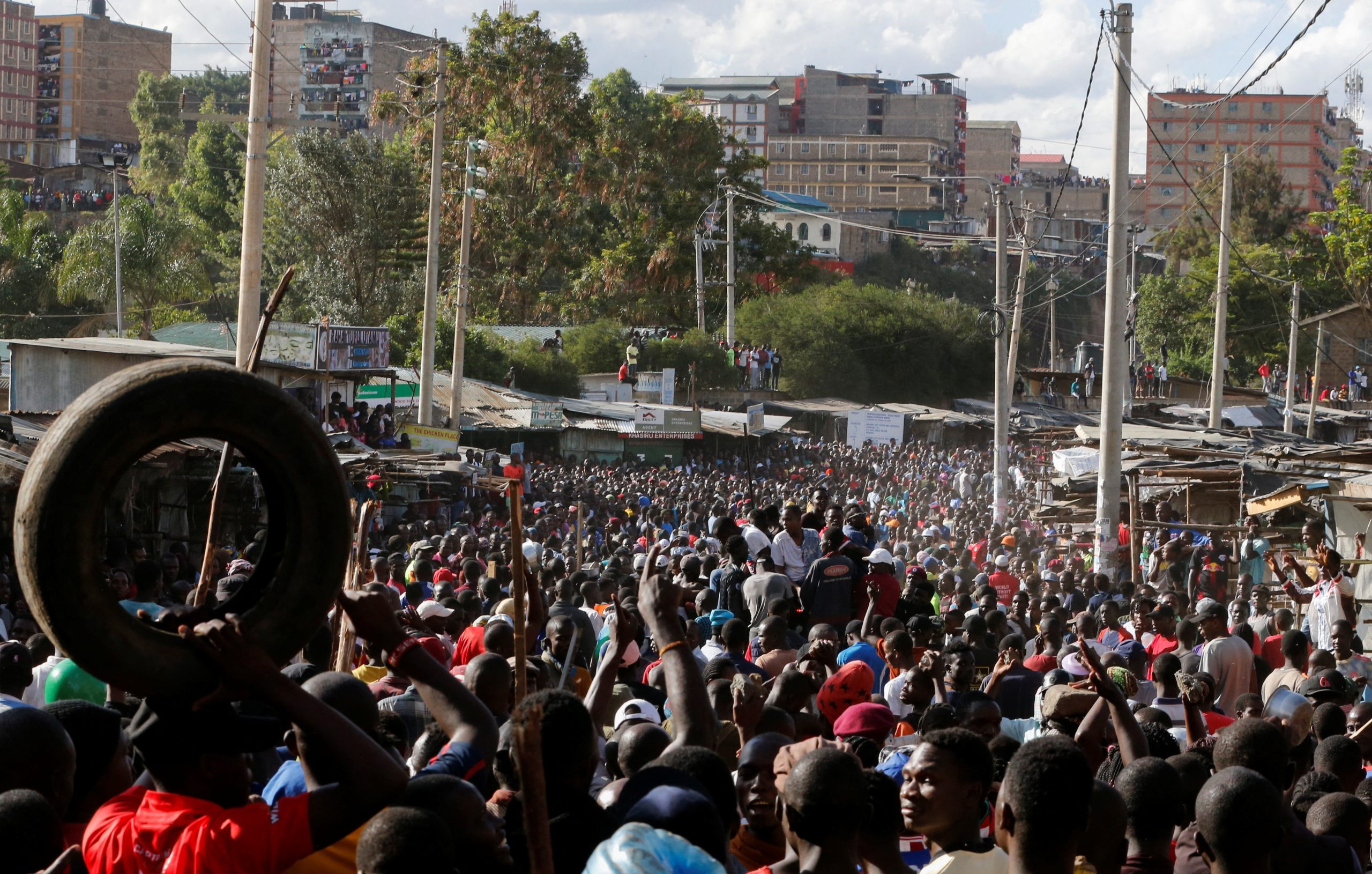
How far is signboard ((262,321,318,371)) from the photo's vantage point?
26422 millimetres

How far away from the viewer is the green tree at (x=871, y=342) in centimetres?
5488

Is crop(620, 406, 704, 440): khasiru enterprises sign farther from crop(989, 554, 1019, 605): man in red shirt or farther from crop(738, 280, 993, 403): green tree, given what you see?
crop(989, 554, 1019, 605): man in red shirt

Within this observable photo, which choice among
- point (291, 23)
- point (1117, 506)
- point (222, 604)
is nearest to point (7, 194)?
point (291, 23)

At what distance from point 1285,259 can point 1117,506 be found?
44.2 m

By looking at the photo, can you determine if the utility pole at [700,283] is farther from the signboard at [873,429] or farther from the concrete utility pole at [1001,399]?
the concrete utility pole at [1001,399]

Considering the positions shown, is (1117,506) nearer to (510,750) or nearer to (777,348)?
(510,750)

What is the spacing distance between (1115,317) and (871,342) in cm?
4003

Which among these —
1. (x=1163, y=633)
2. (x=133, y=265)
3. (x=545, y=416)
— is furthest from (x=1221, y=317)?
Result: (x=133, y=265)

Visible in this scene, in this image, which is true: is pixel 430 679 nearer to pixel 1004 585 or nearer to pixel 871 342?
pixel 1004 585

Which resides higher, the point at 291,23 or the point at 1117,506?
the point at 291,23

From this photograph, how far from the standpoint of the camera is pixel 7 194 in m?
55.7

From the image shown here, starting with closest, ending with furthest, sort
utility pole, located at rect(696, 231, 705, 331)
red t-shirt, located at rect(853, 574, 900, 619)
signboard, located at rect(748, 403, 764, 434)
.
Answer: red t-shirt, located at rect(853, 574, 900, 619) → signboard, located at rect(748, 403, 764, 434) → utility pole, located at rect(696, 231, 705, 331)

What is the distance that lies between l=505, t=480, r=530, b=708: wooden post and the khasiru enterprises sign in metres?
32.9

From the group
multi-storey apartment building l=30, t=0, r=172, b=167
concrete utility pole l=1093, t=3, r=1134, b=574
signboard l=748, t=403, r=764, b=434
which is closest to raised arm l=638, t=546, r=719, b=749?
concrete utility pole l=1093, t=3, r=1134, b=574
